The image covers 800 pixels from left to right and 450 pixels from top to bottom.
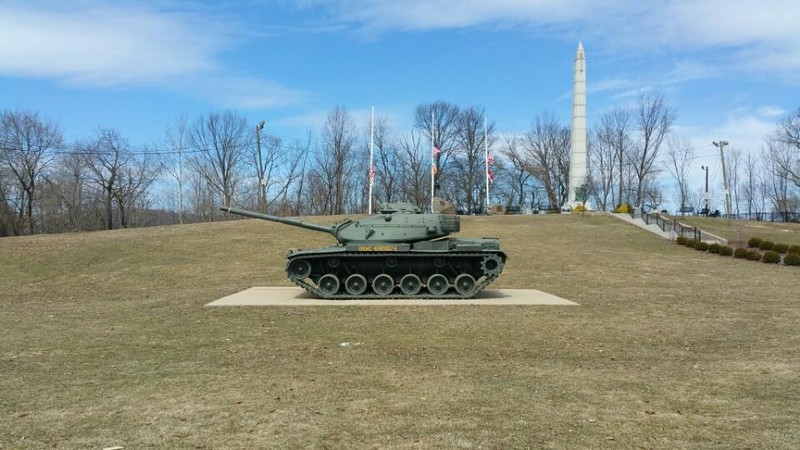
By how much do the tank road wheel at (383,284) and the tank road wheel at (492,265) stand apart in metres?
2.11

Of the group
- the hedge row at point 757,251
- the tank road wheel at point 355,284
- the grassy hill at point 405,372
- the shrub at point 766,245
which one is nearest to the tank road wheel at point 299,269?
the tank road wheel at point 355,284

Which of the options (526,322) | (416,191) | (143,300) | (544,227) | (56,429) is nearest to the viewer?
(56,429)

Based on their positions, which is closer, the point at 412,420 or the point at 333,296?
the point at 412,420

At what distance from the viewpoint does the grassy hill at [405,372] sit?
5051 millimetres

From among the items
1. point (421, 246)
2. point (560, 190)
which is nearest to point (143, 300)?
point (421, 246)

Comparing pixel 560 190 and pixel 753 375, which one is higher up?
pixel 560 190

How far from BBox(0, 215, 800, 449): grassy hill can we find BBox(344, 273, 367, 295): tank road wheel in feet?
5.02

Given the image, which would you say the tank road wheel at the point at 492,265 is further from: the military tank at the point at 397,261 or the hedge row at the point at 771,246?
the hedge row at the point at 771,246

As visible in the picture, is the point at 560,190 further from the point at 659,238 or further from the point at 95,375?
the point at 95,375

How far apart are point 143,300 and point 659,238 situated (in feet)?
94.0

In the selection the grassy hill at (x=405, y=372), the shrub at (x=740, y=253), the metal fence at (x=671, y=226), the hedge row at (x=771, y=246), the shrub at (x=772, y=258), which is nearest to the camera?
the grassy hill at (x=405, y=372)

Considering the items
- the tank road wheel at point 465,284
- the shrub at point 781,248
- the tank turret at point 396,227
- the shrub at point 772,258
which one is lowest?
the shrub at point 772,258

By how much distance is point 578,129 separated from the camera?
174ft

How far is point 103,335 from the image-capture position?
9695 mm
